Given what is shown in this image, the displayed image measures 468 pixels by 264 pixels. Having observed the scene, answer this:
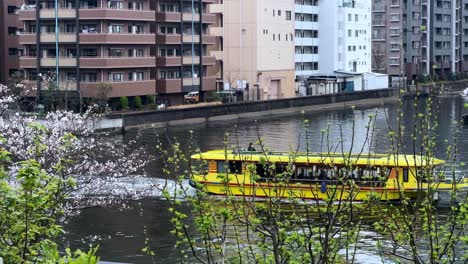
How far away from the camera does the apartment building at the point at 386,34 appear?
223ft

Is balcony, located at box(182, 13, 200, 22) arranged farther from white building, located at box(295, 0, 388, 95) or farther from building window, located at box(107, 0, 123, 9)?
white building, located at box(295, 0, 388, 95)

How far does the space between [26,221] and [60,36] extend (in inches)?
1361

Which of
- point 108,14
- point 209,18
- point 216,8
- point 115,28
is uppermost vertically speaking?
point 216,8

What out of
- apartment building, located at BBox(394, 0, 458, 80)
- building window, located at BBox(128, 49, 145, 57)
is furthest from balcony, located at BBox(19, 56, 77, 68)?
apartment building, located at BBox(394, 0, 458, 80)

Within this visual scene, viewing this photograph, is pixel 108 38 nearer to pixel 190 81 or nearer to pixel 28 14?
pixel 28 14

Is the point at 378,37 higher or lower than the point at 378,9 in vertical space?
lower

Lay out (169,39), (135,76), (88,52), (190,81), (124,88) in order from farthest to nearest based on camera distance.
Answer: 1. (190,81)
2. (169,39)
3. (135,76)
4. (124,88)
5. (88,52)

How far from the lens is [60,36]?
39.2m

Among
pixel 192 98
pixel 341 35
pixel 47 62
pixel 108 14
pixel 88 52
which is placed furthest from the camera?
pixel 341 35

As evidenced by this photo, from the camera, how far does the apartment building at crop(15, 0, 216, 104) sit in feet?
128

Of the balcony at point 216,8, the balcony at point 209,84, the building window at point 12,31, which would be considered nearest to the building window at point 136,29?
the balcony at point 209,84

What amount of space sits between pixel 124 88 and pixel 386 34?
106 feet

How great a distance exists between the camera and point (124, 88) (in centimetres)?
4034

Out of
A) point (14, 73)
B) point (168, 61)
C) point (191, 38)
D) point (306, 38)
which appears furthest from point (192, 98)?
point (306, 38)
